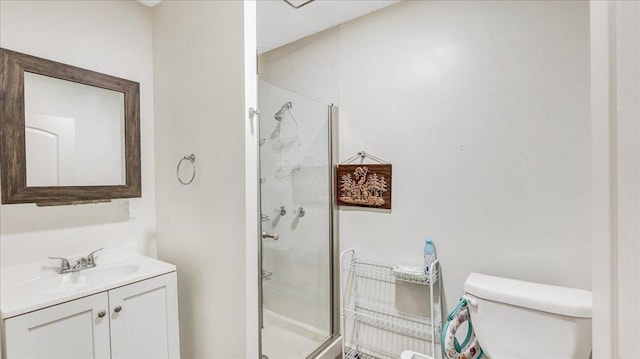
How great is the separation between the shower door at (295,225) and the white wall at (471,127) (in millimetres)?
209

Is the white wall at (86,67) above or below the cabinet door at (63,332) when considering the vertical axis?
above

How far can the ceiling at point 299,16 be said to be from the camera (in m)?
1.85

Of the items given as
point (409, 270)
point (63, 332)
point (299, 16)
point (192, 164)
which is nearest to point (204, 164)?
point (192, 164)

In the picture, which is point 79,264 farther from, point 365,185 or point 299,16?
point 299,16

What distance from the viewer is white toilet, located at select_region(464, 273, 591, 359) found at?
1.19 metres

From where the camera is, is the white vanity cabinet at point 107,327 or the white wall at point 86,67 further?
the white wall at point 86,67

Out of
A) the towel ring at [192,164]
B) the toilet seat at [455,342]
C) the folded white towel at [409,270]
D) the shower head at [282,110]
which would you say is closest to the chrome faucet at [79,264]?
the towel ring at [192,164]

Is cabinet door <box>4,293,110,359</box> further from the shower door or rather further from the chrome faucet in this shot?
the shower door

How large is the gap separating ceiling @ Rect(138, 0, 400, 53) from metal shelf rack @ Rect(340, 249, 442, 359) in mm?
1651

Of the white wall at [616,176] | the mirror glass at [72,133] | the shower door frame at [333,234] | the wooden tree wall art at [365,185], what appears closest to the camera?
the white wall at [616,176]

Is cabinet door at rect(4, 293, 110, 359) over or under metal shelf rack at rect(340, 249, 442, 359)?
over

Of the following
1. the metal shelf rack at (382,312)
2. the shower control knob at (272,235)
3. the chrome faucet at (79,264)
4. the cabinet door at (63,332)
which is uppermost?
the shower control knob at (272,235)

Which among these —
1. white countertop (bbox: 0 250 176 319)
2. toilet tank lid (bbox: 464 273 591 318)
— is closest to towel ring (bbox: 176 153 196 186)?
white countertop (bbox: 0 250 176 319)

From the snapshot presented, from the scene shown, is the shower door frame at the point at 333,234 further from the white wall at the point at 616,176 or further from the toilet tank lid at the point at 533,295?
the white wall at the point at 616,176
